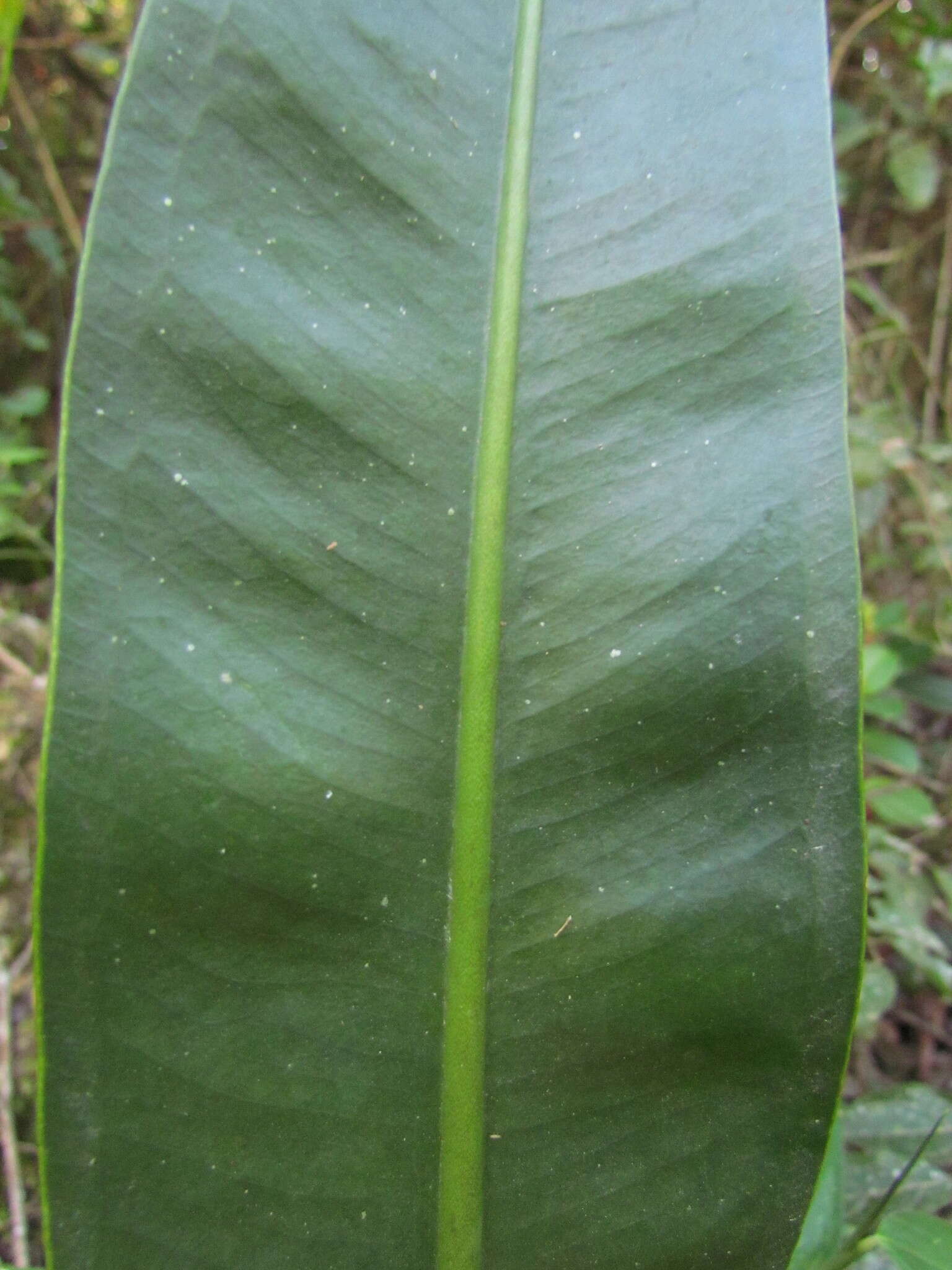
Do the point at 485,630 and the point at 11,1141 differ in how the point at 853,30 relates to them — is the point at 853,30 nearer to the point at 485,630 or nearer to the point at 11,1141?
the point at 485,630

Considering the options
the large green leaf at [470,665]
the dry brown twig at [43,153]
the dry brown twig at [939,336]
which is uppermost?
the dry brown twig at [43,153]

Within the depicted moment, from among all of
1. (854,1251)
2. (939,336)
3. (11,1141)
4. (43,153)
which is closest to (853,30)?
(939,336)

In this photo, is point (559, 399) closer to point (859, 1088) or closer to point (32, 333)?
point (859, 1088)

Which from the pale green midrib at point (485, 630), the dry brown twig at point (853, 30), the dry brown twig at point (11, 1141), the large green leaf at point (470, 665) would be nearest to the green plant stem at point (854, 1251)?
the large green leaf at point (470, 665)

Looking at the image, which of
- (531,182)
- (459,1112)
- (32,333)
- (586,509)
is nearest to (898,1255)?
(459,1112)

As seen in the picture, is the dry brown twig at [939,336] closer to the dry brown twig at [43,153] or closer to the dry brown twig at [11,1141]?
the dry brown twig at [43,153]
